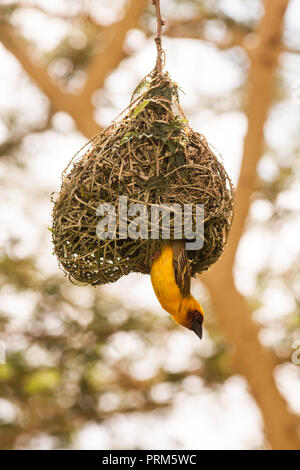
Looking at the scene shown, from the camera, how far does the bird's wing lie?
1342 mm

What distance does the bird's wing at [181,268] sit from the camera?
134cm

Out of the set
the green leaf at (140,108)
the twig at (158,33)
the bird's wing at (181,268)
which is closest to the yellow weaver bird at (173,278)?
the bird's wing at (181,268)

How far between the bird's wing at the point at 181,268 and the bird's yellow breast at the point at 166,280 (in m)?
0.01

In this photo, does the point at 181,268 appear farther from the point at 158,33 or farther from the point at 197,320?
the point at 158,33

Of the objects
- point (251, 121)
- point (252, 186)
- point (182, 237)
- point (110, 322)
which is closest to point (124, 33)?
point (251, 121)

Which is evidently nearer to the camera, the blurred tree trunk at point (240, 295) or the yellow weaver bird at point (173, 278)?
the yellow weaver bird at point (173, 278)

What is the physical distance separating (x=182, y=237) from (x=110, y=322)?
3342 mm

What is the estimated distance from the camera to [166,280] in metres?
1.35

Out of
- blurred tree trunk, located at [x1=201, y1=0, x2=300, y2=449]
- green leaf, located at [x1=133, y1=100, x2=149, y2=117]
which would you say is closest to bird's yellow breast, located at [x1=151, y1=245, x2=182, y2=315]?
green leaf, located at [x1=133, y1=100, x2=149, y2=117]

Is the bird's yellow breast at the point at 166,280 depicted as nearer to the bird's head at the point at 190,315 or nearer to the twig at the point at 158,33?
the bird's head at the point at 190,315

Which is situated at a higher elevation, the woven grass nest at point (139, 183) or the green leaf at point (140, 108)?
the green leaf at point (140, 108)

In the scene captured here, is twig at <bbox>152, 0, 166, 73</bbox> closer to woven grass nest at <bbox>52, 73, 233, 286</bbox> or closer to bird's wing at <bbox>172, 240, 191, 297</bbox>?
woven grass nest at <bbox>52, 73, 233, 286</bbox>

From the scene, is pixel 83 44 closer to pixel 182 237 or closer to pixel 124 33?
pixel 124 33

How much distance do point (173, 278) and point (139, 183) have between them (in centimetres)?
27
